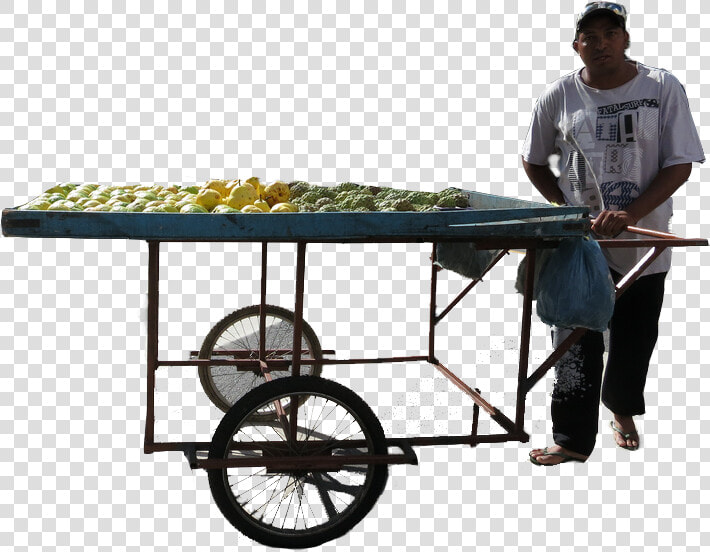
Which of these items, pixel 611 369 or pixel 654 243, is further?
pixel 611 369

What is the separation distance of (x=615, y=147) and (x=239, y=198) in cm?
202

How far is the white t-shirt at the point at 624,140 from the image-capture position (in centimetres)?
517

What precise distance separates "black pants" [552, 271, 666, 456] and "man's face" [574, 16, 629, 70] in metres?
1.15

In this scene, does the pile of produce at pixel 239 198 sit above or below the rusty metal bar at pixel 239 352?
above

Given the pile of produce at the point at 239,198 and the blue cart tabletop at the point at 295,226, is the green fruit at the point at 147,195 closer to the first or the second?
the pile of produce at the point at 239,198

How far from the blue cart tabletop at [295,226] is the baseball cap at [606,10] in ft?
4.23

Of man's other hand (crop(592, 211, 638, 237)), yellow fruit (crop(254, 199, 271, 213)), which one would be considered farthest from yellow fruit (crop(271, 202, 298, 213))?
man's other hand (crop(592, 211, 638, 237))

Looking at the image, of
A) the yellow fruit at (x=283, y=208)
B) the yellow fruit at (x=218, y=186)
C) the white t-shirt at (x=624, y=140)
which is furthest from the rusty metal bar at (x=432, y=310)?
the yellow fruit at (x=283, y=208)

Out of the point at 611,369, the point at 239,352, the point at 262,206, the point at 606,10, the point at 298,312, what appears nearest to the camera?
the point at 298,312

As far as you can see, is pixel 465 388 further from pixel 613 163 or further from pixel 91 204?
pixel 91 204

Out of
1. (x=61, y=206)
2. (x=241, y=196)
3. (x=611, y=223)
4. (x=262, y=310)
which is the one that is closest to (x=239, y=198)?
(x=241, y=196)

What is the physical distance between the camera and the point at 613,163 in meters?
5.25

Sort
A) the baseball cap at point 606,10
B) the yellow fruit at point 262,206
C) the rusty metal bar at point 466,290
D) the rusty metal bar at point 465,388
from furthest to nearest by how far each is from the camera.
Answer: the rusty metal bar at point 466,290 < the baseball cap at point 606,10 < the rusty metal bar at point 465,388 < the yellow fruit at point 262,206

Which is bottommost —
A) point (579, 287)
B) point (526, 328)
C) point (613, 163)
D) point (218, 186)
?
point (526, 328)
